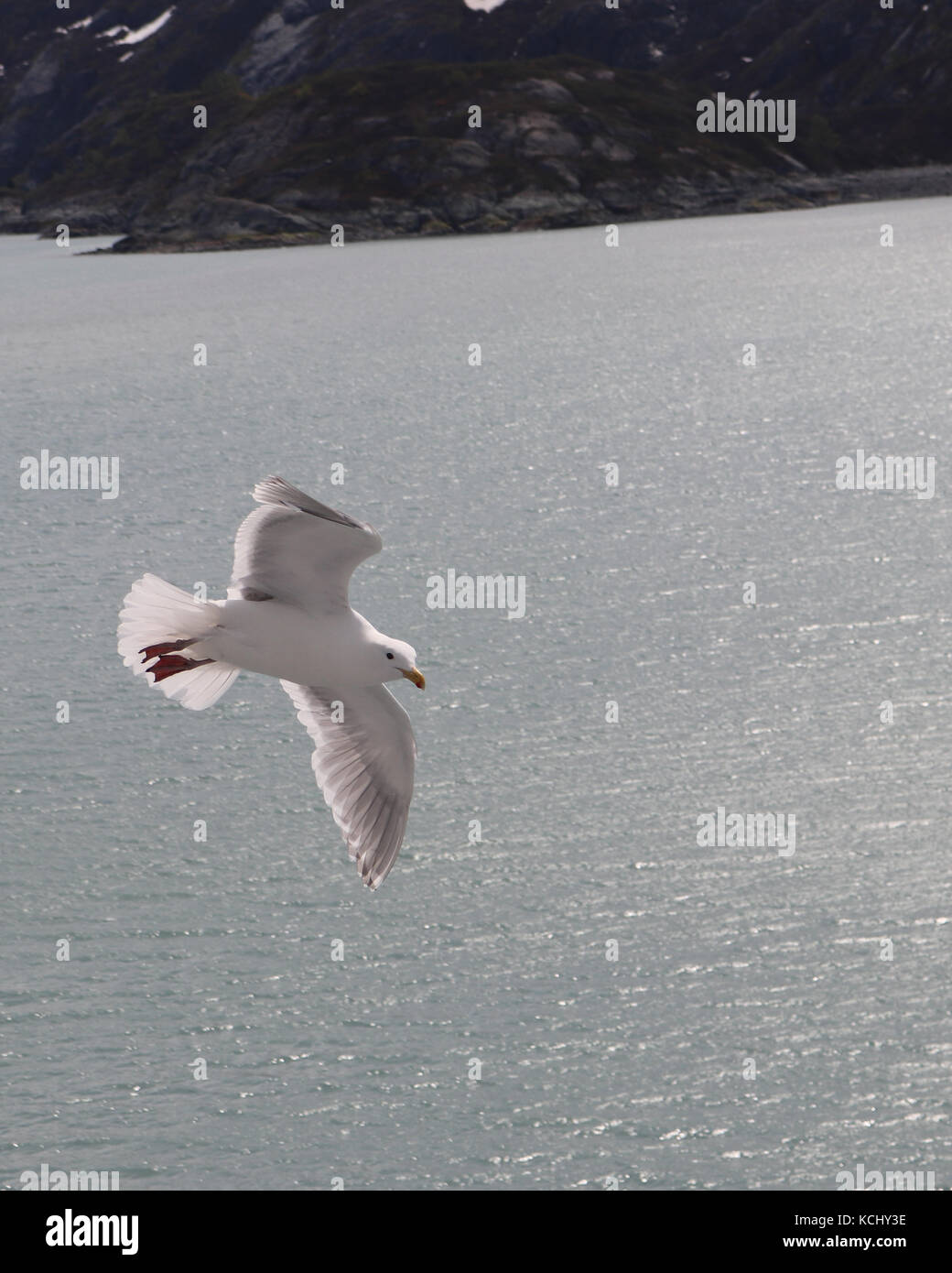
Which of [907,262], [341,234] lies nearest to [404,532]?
[907,262]

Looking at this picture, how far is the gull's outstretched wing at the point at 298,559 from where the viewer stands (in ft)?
46.6

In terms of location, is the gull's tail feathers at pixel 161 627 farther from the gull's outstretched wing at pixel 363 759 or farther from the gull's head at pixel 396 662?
the gull's outstretched wing at pixel 363 759

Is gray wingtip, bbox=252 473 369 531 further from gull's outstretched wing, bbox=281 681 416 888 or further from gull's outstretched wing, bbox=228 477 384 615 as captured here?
gull's outstretched wing, bbox=281 681 416 888

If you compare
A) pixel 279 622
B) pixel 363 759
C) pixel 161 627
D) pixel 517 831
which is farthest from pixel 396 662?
pixel 517 831

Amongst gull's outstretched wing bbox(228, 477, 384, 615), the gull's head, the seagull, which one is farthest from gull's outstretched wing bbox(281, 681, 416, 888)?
the gull's head

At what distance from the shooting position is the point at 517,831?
138ft

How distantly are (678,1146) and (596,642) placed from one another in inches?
964

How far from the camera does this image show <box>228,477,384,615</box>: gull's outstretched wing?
14.2 metres

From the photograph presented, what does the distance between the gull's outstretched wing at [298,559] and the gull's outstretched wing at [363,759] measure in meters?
1.58

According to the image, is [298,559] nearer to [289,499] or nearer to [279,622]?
[279,622]

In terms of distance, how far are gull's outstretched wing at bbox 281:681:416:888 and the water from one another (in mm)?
15976

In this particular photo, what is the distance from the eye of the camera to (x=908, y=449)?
247 feet

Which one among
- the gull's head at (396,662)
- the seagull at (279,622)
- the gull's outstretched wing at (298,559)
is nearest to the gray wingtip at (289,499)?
the seagull at (279,622)
